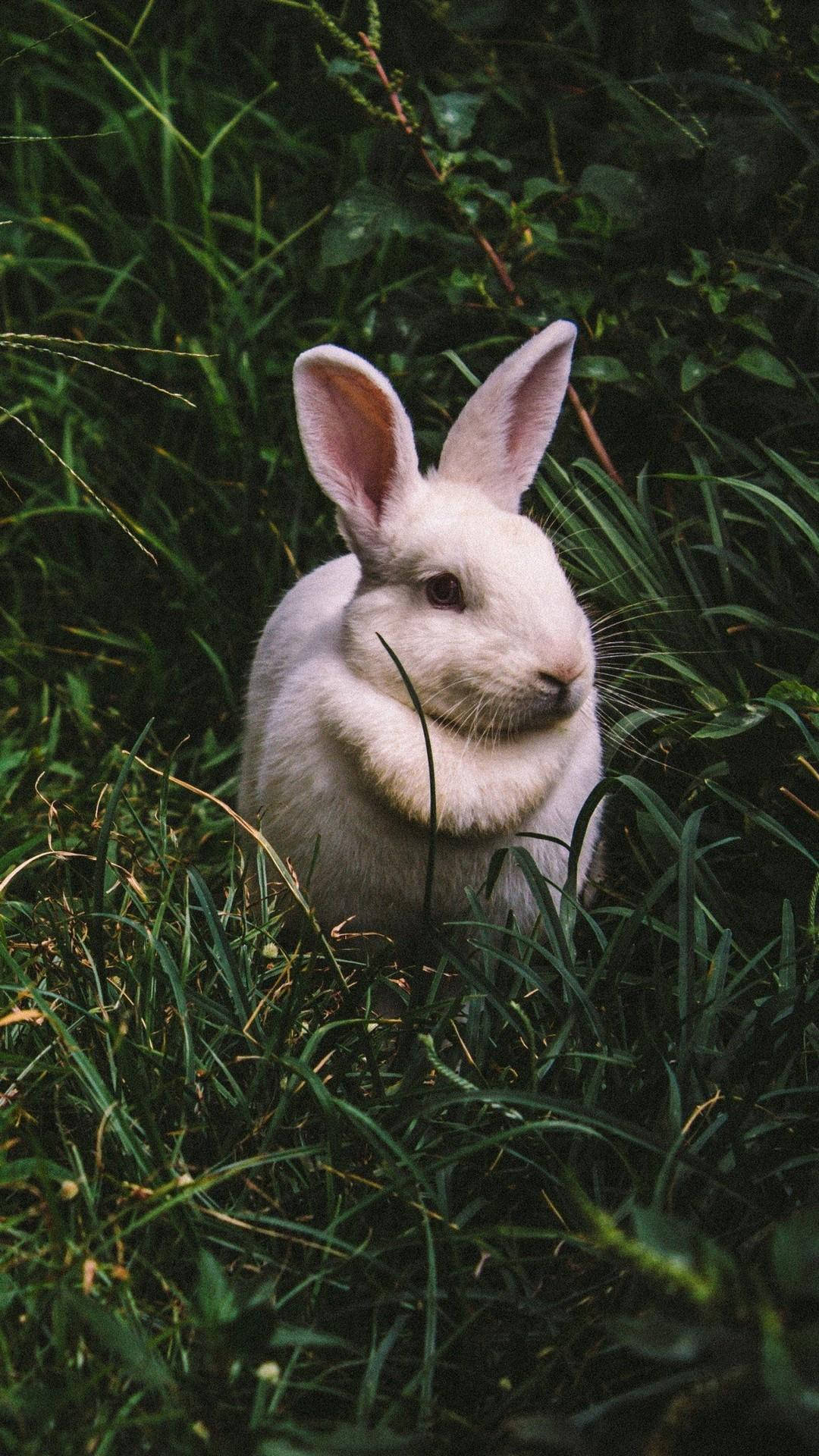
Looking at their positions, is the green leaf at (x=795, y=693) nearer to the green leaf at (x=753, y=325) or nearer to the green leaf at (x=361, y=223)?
the green leaf at (x=753, y=325)

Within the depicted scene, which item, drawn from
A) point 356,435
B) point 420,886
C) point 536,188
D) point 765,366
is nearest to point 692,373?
point 765,366

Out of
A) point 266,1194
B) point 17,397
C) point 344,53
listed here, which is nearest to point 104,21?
point 344,53

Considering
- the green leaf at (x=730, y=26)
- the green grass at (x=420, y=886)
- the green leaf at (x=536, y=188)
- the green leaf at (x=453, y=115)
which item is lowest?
the green grass at (x=420, y=886)

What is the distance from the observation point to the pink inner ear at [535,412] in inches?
121

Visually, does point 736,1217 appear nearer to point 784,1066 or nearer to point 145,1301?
point 784,1066

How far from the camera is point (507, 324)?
12.6 ft

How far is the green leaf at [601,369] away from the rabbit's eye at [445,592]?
1.03 meters

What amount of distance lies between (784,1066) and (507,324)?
2336mm

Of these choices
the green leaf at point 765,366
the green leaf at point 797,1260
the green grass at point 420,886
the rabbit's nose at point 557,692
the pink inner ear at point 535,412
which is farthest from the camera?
the green leaf at point 765,366

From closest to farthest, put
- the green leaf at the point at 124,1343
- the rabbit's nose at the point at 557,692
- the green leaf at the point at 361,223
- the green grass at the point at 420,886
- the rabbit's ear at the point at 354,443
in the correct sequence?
the green leaf at the point at 124,1343
the green grass at the point at 420,886
the rabbit's nose at the point at 557,692
the rabbit's ear at the point at 354,443
the green leaf at the point at 361,223

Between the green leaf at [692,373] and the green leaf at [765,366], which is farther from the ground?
the green leaf at [765,366]

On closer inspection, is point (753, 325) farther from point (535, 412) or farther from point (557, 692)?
point (557, 692)

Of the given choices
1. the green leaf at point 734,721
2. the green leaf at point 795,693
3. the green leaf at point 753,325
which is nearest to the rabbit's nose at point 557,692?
the green leaf at point 734,721

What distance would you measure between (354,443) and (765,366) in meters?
1.11
